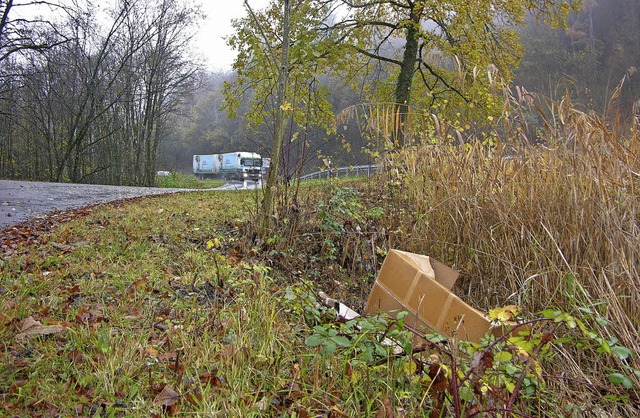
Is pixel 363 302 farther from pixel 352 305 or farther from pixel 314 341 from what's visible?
pixel 314 341

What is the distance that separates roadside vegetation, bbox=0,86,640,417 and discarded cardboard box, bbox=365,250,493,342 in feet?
0.84

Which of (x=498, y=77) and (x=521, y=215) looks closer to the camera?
(x=521, y=215)

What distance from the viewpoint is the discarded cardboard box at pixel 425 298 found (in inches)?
78.3

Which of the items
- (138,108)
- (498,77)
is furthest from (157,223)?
(138,108)

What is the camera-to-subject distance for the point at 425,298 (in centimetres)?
211

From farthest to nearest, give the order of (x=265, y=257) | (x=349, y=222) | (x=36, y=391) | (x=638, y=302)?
(x=349, y=222), (x=265, y=257), (x=638, y=302), (x=36, y=391)

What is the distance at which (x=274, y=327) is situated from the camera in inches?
74.4

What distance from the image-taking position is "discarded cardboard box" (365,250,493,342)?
199 centimetres

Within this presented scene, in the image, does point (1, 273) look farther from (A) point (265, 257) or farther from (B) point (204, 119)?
(B) point (204, 119)

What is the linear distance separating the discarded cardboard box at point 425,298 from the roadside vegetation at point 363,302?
26 cm

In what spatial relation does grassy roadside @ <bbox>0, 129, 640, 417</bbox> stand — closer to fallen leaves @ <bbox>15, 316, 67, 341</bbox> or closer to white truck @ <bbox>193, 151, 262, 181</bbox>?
fallen leaves @ <bbox>15, 316, 67, 341</bbox>

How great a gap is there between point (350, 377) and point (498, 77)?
2189 millimetres

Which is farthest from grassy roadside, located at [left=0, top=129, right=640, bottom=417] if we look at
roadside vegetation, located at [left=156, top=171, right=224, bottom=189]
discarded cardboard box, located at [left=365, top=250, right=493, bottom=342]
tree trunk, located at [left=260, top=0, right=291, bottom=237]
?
roadside vegetation, located at [left=156, top=171, right=224, bottom=189]

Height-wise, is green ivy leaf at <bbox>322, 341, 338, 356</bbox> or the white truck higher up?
the white truck
